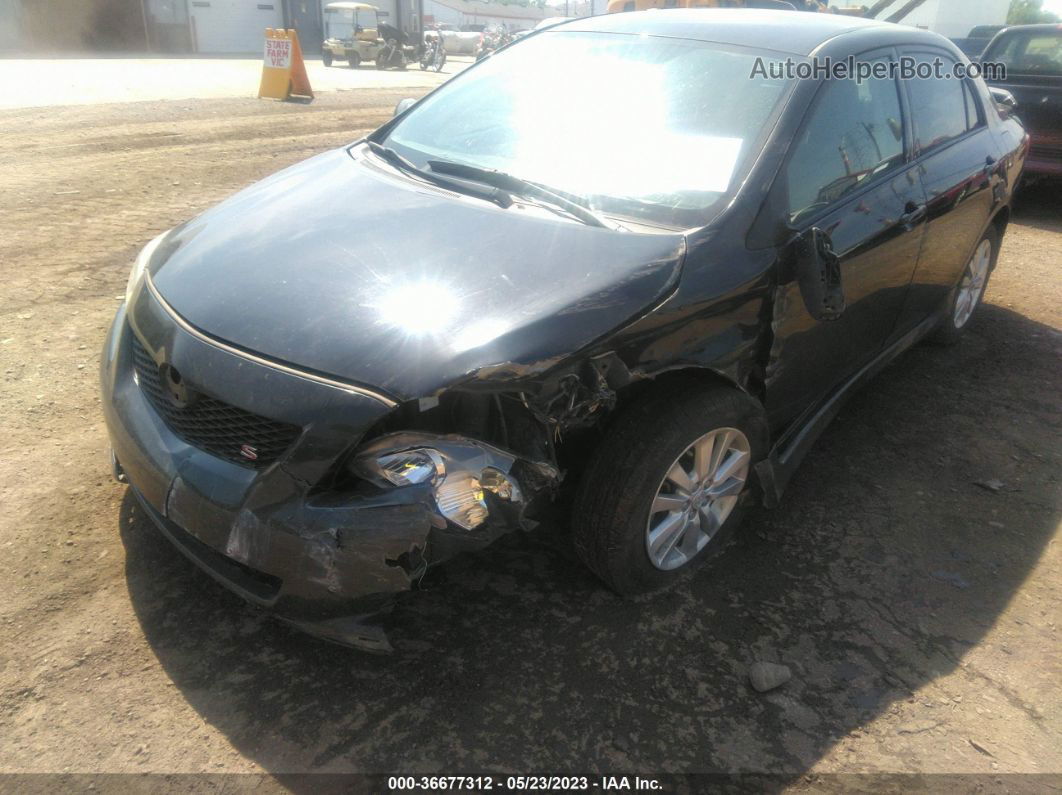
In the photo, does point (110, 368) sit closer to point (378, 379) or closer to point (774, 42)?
point (378, 379)

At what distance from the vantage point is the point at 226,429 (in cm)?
214

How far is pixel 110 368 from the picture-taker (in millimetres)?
2605

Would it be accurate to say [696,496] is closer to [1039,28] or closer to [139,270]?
[139,270]

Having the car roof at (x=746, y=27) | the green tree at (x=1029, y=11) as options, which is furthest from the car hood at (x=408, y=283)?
the green tree at (x=1029, y=11)

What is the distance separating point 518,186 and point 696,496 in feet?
4.05

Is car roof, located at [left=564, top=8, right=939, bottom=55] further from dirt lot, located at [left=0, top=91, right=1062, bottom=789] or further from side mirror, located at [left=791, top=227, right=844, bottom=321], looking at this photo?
dirt lot, located at [left=0, top=91, right=1062, bottom=789]

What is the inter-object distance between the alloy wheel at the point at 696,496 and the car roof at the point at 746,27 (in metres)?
1.55

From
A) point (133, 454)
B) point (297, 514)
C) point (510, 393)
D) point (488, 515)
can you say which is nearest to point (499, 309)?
point (510, 393)

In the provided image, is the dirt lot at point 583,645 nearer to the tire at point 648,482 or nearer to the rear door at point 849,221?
the tire at point 648,482

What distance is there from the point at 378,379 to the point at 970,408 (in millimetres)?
3343

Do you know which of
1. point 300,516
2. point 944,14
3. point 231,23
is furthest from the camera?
point 231,23

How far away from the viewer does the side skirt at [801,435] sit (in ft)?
9.49
